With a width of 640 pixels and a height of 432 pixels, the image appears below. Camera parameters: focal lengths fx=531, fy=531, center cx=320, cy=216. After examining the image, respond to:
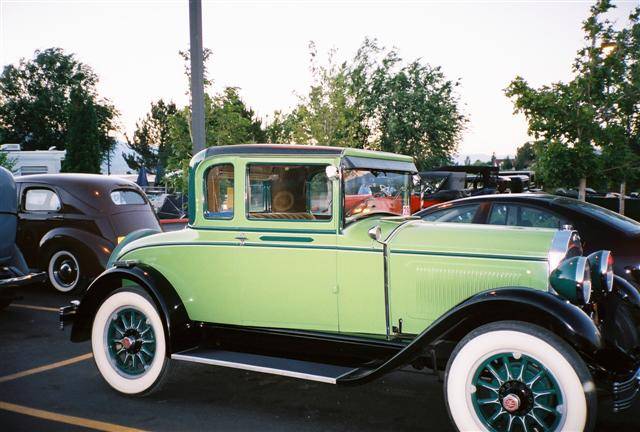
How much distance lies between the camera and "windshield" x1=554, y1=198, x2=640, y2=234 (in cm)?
520

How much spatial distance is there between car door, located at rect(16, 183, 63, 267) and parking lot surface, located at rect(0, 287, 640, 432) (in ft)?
11.9

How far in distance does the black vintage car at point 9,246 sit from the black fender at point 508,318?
5055 mm

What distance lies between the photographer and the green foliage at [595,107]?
1272cm

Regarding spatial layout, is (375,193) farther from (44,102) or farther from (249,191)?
(44,102)

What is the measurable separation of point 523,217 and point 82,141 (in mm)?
40526

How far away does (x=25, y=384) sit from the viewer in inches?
178

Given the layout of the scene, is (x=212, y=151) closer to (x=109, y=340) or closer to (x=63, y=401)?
(x=109, y=340)

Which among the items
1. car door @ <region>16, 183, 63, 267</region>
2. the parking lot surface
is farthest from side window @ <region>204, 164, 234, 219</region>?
car door @ <region>16, 183, 63, 267</region>

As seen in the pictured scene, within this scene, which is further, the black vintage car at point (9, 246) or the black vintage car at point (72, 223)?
the black vintage car at point (72, 223)

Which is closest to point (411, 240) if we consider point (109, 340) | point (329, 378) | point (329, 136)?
point (329, 378)

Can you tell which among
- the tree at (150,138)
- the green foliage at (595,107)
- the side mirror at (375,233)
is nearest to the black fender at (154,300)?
the side mirror at (375,233)

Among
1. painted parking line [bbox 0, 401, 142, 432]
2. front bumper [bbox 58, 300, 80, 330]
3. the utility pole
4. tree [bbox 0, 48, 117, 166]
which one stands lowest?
painted parking line [bbox 0, 401, 142, 432]

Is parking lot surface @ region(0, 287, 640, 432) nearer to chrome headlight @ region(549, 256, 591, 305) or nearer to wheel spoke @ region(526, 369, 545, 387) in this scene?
wheel spoke @ region(526, 369, 545, 387)

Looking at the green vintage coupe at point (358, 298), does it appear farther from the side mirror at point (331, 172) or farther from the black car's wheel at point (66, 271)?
the black car's wheel at point (66, 271)
